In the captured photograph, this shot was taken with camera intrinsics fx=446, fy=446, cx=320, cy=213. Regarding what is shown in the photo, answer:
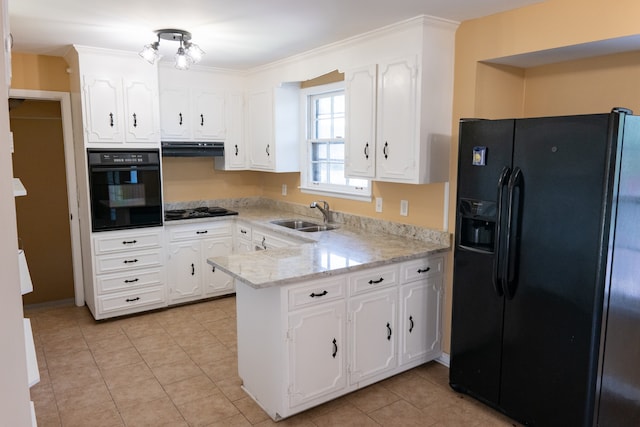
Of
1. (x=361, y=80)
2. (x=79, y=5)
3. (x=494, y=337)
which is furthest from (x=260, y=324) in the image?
(x=79, y=5)

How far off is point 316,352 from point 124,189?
2565 millimetres

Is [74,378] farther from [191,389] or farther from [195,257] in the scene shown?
[195,257]

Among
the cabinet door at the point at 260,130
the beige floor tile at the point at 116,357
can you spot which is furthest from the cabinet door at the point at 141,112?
the beige floor tile at the point at 116,357

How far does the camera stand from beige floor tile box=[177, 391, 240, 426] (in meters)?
2.71

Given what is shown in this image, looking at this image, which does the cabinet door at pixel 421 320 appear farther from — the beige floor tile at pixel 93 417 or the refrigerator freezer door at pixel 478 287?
the beige floor tile at pixel 93 417

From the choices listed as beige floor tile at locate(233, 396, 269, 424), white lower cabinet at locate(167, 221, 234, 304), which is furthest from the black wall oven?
beige floor tile at locate(233, 396, 269, 424)

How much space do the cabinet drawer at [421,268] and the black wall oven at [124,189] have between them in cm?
255

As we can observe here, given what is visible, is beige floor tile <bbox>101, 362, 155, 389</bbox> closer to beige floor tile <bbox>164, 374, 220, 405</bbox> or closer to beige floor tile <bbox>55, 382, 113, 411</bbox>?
beige floor tile <bbox>55, 382, 113, 411</bbox>

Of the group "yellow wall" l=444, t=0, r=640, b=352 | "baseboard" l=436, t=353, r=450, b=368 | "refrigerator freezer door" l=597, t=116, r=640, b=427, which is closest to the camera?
"refrigerator freezer door" l=597, t=116, r=640, b=427

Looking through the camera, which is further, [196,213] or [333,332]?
[196,213]

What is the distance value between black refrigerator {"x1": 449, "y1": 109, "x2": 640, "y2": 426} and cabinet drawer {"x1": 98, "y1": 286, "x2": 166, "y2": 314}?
2970 mm

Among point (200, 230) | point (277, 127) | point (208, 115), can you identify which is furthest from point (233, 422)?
point (208, 115)

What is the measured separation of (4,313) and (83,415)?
2401 millimetres

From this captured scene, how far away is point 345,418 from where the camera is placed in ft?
8.89
